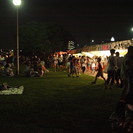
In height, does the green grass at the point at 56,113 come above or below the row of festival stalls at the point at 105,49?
below

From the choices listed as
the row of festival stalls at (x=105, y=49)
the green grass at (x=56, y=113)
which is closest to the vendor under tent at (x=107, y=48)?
the row of festival stalls at (x=105, y=49)

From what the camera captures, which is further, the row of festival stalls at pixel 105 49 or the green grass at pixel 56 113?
the row of festival stalls at pixel 105 49

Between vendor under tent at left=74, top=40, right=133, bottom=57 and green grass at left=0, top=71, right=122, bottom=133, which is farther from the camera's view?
vendor under tent at left=74, top=40, right=133, bottom=57

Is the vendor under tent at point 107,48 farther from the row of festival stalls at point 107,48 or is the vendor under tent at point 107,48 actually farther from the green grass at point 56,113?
the green grass at point 56,113

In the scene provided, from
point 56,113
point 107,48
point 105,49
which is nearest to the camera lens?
point 56,113

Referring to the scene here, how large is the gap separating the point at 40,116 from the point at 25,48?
49647 mm

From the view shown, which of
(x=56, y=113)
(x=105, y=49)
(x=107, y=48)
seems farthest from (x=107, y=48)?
(x=56, y=113)

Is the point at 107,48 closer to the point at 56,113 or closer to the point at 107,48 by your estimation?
the point at 107,48

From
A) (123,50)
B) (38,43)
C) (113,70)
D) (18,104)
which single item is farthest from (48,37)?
(18,104)

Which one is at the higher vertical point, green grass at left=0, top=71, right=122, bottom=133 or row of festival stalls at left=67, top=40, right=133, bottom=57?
row of festival stalls at left=67, top=40, right=133, bottom=57

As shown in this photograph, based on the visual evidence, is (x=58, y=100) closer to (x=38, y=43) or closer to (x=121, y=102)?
(x=121, y=102)

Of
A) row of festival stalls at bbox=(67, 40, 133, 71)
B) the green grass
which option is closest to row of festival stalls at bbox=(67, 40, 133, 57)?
row of festival stalls at bbox=(67, 40, 133, 71)

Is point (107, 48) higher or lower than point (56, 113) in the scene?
higher

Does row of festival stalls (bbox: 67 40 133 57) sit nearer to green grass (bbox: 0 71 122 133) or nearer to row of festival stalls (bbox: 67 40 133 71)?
row of festival stalls (bbox: 67 40 133 71)
